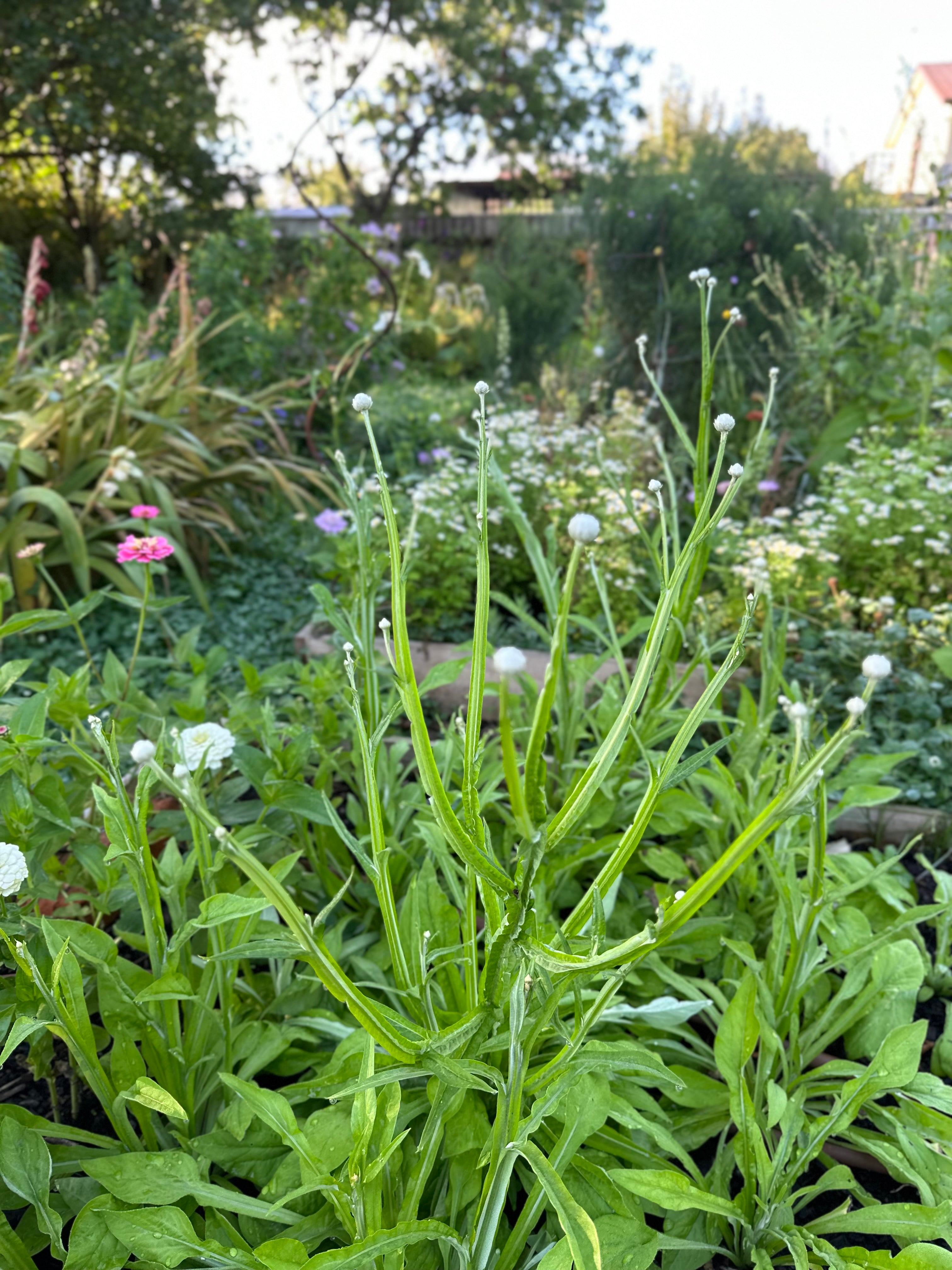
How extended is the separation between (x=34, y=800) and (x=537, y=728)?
774mm

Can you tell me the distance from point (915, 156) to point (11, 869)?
5.33m

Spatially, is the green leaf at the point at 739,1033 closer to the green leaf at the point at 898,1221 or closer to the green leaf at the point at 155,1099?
the green leaf at the point at 898,1221

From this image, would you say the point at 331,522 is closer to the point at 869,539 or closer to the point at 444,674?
the point at 444,674

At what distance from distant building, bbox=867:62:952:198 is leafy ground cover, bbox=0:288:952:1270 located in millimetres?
2763

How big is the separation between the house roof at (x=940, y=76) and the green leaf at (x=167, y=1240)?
1029 inches

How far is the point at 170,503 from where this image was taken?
8.39ft

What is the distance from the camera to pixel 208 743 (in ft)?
3.38

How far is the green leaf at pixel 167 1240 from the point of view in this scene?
708 millimetres

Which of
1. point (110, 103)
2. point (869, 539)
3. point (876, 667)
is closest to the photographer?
point (876, 667)

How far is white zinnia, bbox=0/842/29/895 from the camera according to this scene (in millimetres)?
752

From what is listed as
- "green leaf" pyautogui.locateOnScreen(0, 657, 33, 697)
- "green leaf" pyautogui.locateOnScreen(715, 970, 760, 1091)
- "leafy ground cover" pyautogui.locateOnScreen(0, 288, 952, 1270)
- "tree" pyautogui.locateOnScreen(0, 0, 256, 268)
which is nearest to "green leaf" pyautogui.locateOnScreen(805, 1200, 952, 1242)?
"leafy ground cover" pyautogui.locateOnScreen(0, 288, 952, 1270)

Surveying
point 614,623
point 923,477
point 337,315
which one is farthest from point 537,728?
Result: point 337,315

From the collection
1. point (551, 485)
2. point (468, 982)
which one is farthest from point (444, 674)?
point (551, 485)

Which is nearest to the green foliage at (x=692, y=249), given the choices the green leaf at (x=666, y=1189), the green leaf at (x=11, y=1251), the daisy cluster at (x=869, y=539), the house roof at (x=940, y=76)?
the daisy cluster at (x=869, y=539)
